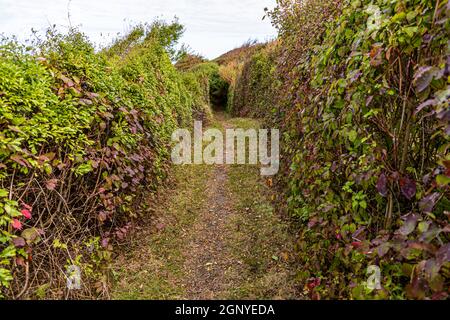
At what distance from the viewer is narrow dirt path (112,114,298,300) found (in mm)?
2910

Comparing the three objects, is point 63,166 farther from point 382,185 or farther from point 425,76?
point 425,76

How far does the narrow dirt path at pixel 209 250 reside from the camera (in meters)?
2.91

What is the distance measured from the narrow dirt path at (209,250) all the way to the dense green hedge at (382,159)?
0.42 m

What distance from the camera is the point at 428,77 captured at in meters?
1.58

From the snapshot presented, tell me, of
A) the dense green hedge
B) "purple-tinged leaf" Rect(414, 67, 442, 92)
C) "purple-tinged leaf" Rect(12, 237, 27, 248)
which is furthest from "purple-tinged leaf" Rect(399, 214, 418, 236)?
"purple-tinged leaf" Rect(12, 237, 27, 248)

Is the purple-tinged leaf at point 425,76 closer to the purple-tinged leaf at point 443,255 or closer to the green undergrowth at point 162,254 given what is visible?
the purple-tinged leaf at point 443,255

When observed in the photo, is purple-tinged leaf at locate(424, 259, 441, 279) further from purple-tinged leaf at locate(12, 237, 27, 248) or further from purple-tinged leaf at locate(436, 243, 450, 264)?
purple-tinged leaf at locate(12, 237, 27, 248)

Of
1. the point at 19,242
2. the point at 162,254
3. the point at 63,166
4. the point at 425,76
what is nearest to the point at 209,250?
the point at 162,254

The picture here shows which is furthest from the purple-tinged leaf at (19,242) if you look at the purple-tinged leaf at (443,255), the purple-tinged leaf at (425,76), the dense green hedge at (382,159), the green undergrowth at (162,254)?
the purple-tinged leaf at (425,76)

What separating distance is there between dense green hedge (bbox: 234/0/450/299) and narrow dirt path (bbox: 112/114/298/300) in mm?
422

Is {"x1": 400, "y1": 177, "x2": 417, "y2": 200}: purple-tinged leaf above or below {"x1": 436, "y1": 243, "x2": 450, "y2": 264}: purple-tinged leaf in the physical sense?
above
